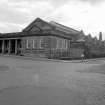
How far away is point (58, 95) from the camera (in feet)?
19.7

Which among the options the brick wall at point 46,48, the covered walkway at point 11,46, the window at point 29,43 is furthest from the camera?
the covered walkway at point 11,46

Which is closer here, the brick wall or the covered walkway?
the brick wall

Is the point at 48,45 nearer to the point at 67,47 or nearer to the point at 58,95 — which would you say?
the point at 67,47


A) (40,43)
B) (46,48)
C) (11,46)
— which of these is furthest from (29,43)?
(11,46)

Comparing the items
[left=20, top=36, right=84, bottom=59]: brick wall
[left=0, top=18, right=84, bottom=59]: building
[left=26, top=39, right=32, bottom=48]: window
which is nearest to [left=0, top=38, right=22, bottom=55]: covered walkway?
[left=0, top=18, right=84, bottom=59]: building

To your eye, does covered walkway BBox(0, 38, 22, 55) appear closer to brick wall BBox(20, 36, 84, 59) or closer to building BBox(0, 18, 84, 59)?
building BBox(0, 18, 84, 59)

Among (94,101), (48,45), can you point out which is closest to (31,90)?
(94,101)

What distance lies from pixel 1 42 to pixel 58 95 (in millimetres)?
34688

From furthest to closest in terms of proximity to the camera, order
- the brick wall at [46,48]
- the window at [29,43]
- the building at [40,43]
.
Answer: the window at [29,43] → the building at [40,43] → the brick wall at [46,48]

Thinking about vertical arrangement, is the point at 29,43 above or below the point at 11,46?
above

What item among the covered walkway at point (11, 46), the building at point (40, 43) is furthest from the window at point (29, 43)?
the covered walkway at point (11, 46)

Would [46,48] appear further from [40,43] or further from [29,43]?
[29,43]

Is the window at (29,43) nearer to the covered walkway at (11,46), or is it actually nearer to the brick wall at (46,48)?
the brick wall at (46,48)

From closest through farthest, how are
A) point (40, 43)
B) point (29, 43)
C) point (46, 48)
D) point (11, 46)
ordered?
point (46, 48)
point (40, 43)
point (29, 43)
point (11, 46)
